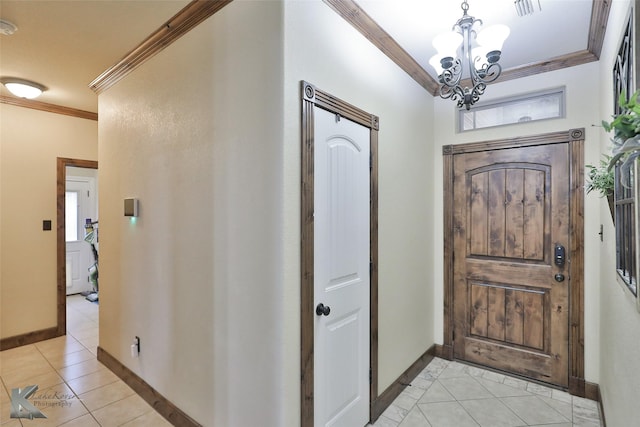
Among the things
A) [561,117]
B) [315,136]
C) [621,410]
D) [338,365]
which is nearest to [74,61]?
[315,136]

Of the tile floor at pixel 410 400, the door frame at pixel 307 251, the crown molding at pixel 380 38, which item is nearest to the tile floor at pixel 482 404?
the tile floor at pixel 410 400

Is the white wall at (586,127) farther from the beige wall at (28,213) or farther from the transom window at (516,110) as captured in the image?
the beige wall at (28,213)

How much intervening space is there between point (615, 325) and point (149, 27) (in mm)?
3422

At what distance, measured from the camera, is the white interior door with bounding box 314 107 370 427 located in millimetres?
1836

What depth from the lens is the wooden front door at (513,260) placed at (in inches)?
110

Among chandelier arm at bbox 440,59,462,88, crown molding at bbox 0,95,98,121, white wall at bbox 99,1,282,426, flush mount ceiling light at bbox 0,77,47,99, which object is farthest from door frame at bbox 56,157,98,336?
chandelier arm at bbox 440,59,462,88

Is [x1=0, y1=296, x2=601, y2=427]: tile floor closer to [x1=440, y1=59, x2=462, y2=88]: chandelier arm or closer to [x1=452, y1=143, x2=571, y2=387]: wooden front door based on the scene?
[x1=452, y1=143, x2=571, y2=387]: wooden front door

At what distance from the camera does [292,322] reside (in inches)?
64.8

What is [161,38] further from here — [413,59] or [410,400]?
[410,400]

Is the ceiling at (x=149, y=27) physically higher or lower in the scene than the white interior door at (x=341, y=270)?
higher

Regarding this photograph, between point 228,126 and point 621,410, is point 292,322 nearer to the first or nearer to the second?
point 228,126

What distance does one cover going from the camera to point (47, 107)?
3814mm

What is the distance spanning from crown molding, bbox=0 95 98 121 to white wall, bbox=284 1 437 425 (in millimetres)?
3728

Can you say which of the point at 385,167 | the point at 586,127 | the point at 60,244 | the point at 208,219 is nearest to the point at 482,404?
the point at 385,167
